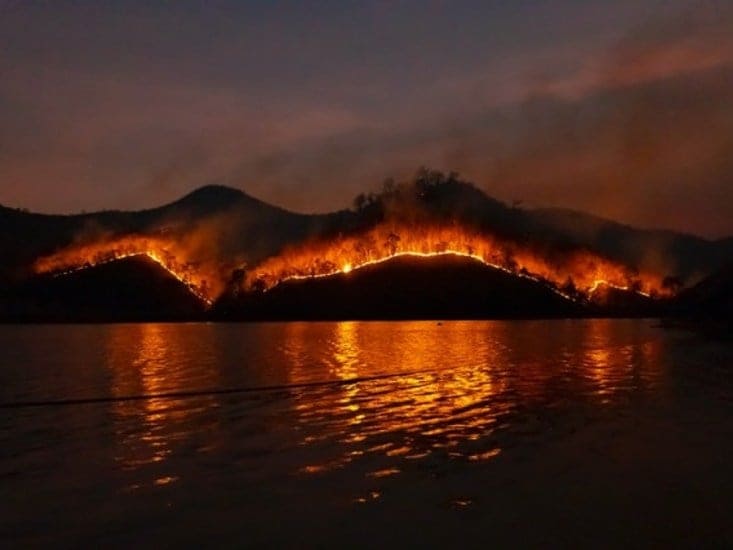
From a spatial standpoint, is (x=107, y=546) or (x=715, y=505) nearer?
(x=107, y=546)

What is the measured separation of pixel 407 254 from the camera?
12706 centimetres

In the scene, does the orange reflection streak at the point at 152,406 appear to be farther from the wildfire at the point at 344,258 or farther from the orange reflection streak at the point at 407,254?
the wildfire at the point at 344,258

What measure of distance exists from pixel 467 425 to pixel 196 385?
12444 mm

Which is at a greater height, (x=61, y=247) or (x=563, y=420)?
(x=61, y=247)

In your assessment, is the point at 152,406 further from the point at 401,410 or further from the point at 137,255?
the point at 137,255

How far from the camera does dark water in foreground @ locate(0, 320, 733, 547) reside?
35.1 ft

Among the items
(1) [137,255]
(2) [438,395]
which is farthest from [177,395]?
(1) [137,255]

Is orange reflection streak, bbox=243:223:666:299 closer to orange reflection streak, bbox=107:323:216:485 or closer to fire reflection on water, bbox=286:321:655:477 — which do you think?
fire reflection on water, bbox=286:321:655:477

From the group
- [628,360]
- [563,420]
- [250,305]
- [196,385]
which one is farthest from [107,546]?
[250,305]

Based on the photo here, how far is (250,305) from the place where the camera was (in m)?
118

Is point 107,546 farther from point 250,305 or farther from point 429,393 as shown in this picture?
point 250,305

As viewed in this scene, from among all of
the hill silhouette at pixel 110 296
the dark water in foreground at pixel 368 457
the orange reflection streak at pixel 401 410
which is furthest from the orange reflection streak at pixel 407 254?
the dark water in foreground at pixel 368 457

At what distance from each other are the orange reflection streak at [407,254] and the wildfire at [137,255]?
25.7 ft

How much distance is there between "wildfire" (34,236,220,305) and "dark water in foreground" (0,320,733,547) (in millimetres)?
95470
